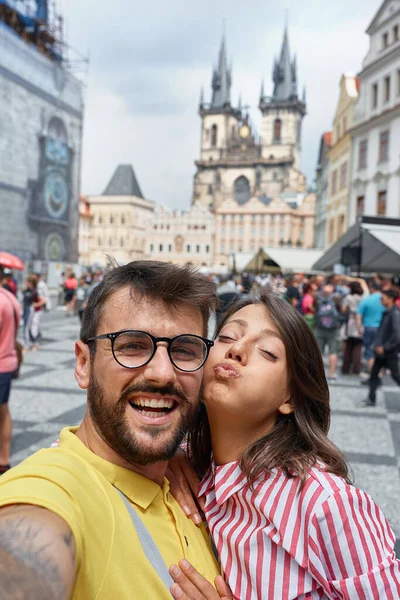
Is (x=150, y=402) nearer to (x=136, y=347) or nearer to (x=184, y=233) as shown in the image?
(x=136, y=347)

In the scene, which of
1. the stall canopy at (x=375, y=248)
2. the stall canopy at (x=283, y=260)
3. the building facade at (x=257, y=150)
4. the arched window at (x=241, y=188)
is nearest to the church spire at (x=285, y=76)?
the building facade at (x=257, y=150)

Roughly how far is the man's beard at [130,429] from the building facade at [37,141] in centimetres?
2646

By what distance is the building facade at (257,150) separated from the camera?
94875mm

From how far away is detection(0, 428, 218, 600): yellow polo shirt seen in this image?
3.14ft

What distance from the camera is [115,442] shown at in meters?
1.23

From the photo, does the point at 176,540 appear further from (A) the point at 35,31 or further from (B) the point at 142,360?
(A) the point at 35,31

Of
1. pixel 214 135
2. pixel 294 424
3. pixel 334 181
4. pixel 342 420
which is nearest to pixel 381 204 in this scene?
pixel 334 181

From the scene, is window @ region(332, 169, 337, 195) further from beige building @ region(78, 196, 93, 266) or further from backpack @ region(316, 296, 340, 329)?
beige building @ region(78, 196, 93, 266)

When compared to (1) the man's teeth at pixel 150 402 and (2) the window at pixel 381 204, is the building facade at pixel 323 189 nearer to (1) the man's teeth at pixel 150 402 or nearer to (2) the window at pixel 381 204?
(2) the window at pixel 381 204

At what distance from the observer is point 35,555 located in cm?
85

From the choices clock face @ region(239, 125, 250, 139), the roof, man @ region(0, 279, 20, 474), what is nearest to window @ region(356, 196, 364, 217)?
man @ region(0, 279, 20, 474)

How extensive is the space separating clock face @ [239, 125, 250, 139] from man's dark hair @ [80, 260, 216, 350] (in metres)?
106

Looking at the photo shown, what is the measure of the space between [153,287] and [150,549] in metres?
0.54

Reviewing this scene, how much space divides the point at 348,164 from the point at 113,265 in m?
31.4
